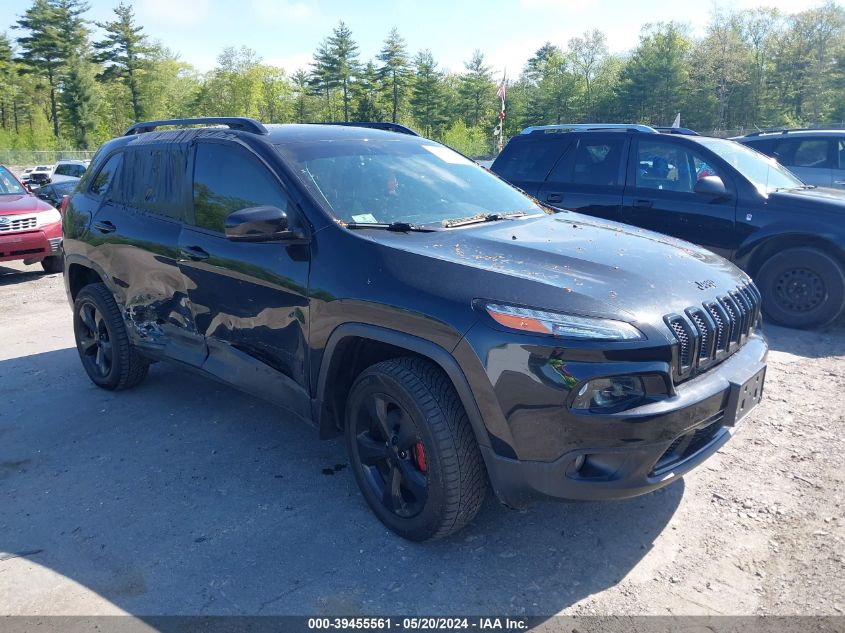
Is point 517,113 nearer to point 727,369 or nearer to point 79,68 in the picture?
point 79,68

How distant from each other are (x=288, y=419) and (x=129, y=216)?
1.74 m

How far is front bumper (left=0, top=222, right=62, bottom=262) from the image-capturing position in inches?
358

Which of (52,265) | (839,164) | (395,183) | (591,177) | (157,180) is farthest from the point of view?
(52,265)

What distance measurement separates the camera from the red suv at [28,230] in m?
9.10

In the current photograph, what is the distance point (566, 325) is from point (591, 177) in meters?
5.20

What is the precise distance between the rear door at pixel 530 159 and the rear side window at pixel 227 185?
13.6 ft

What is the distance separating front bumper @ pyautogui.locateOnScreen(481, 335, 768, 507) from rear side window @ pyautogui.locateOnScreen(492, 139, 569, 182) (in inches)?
207

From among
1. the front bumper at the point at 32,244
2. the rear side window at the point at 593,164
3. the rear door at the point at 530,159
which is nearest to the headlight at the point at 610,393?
the rear side window at the point at 593,164

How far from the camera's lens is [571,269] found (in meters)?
2.74

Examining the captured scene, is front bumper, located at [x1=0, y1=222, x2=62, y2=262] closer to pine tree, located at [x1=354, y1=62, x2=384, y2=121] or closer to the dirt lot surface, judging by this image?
the dirt lot surface

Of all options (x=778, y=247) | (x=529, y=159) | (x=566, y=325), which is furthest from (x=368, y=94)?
(x=566, y=325)

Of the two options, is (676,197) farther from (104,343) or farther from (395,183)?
(104,343)

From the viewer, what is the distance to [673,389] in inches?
95.1

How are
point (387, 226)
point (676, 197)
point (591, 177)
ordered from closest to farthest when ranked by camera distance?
point (387, 226) < point (676, 197) < point (591, 177)
